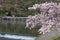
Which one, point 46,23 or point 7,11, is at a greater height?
point 46,23

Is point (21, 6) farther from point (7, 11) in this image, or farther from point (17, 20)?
point (17, 20)

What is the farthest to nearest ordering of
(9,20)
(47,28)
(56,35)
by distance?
(9,20)
(47,28)
(56,35)

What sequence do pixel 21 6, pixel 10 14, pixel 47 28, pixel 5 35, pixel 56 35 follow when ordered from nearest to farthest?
1. pixel 56 35
2. pixel 47 28
3. pixel 5 35
4. pixel 10 14
5. pixel 21 6

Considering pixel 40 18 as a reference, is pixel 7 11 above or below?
below

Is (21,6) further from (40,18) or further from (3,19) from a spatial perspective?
(40,18)

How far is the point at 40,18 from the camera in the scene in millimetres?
7141

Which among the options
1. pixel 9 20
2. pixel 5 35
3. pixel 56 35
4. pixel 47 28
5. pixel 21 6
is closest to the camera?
pixel 56 35

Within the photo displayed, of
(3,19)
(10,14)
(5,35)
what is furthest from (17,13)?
(5,35)

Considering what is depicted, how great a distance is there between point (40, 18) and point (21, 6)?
21.0 meters

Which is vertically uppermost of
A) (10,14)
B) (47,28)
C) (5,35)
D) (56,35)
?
(56,35)

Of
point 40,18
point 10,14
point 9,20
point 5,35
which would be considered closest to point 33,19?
point 40,18

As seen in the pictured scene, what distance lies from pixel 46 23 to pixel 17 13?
19.3 m

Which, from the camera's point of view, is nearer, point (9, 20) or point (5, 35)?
point (5, 35)

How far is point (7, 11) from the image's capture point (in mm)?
26875
